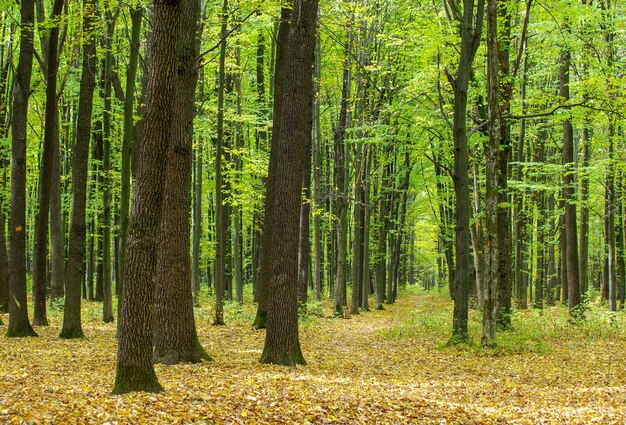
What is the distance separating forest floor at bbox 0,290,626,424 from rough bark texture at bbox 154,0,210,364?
1.91ft

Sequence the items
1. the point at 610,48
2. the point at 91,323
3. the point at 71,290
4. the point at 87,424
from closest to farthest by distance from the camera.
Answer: the point at 87,424 → the point at 71,290 → the point at 91,323 → the point at 610,48

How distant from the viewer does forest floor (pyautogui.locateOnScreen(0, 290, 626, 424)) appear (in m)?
6.55

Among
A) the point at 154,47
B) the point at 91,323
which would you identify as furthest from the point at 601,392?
the point at 91,323

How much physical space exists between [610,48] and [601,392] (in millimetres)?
14942

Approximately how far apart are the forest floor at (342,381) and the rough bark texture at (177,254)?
1.91ft

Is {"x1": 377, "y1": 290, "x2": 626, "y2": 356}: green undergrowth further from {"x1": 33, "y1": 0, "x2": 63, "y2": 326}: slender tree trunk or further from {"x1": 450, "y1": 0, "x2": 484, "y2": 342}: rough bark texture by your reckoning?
{"x1": 33, "y1": 0, "x2": 63, "y2": 326}: slender tree trunk

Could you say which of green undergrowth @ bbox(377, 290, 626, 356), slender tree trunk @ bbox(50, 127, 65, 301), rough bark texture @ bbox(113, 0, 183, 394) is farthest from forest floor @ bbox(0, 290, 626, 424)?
slender tree trunk @ bbox(50, 127, 65, 301)

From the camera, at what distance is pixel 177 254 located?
33.1 feet

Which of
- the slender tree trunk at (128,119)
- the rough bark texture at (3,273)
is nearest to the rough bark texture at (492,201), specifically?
the slender tree trunk at (128,119)

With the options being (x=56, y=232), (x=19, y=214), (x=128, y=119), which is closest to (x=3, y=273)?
(x=56, y=232)

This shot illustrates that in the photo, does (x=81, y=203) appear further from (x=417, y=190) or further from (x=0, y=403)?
(x=417, y=190)

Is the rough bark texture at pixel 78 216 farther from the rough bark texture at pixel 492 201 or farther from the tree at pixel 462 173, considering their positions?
the rough bark texture at pixel 492 201

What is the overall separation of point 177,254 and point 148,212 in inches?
133

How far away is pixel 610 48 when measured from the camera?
19812 millimetres
